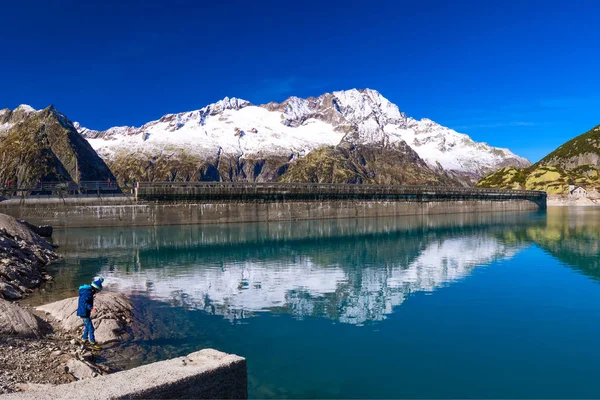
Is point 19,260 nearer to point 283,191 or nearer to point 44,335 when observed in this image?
point 44,335

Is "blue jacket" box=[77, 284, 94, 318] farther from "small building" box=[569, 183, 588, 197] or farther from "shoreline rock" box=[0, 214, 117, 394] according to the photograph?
"small building" box=[569, 183, 588, 197]

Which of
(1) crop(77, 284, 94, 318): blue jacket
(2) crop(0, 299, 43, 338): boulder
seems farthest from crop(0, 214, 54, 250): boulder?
(1) crop(77, 284, 94, 318): blue jacket

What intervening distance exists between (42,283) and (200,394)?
70.8 feet

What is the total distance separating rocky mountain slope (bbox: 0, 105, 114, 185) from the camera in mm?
153125

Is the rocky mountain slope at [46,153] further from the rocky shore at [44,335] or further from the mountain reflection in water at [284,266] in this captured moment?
the rocky shore at [44,335]

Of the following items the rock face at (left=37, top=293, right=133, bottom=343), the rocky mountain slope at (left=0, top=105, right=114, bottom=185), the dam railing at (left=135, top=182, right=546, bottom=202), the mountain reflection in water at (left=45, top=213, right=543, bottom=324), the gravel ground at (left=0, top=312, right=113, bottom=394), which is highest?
the rocky mountain slope at (left=0, top=105, right=114, bottom=185)

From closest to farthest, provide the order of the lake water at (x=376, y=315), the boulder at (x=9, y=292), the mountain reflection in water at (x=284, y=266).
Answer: the lake water at (x=376, y=315), the boulder at (x=9, y=292), the mountain reflection in water at (x=284, y=266)

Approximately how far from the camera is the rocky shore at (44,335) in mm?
10312

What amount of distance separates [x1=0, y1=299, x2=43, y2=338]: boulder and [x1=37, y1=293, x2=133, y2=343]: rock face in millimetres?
1394

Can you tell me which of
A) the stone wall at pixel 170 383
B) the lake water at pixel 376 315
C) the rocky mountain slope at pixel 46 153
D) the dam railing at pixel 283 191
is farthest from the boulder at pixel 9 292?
the rocky mountain slope at pixel 46 153

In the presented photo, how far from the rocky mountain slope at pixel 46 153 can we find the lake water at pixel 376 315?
13493cm

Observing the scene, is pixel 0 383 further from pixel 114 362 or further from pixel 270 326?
pixel 270 326

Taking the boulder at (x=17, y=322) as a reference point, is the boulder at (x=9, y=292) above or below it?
below

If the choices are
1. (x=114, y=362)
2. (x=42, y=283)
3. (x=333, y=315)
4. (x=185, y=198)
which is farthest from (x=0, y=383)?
(x=185, y=198)
